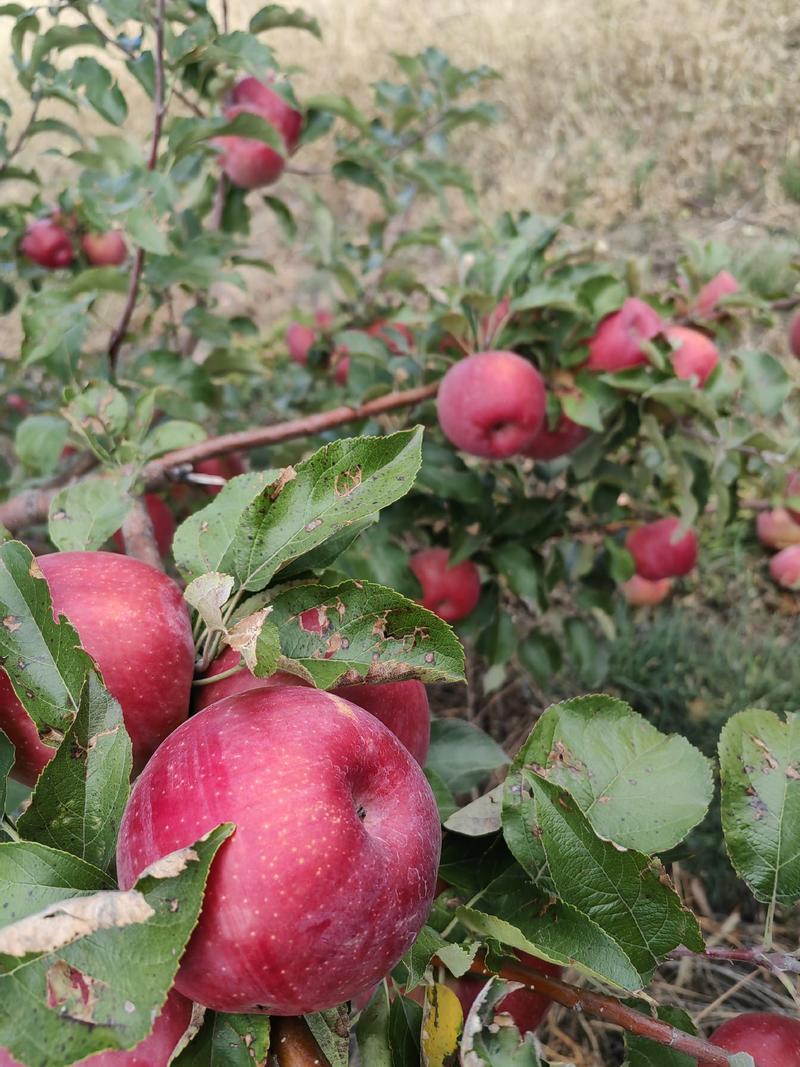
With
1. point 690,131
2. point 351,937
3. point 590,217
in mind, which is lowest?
point 590,217

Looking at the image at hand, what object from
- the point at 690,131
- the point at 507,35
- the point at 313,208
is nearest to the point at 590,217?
the point at 690,131

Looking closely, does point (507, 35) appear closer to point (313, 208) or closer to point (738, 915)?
point (313, 208)

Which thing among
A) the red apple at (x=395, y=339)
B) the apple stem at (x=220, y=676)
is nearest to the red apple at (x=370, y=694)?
the apple stem at (x=220, y=676)

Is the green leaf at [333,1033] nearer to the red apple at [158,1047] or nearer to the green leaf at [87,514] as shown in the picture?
the red apple at [158,1047]

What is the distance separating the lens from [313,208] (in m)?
1.70

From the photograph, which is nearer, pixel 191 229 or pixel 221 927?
pixel 221 927

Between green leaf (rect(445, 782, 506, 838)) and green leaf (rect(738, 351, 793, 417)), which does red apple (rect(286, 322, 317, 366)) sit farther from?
green leaf (rect(445, 782, 506, 838))

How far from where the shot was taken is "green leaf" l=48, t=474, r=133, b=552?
660 mm

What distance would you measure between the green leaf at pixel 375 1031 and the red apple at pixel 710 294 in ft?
3.84

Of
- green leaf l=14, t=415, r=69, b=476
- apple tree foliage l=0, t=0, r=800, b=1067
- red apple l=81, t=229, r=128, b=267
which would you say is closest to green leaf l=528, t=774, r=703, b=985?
apple tree foliage l=0, t=0, r=800, b=1067

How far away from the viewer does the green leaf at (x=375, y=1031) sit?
0.49 m

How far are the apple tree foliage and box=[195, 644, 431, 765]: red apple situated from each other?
16 millimetres

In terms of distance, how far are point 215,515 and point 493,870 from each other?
Result: 0.31 meters

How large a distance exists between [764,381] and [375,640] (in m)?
1.03
